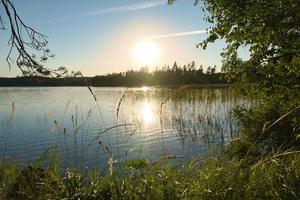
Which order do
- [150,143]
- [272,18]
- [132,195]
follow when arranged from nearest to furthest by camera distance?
[132,195]
[272,18]
[150,143]

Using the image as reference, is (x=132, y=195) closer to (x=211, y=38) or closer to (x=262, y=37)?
(x=262, y=37)

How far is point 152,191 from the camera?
14.8 ft

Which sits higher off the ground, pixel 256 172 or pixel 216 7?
pixel 216 7

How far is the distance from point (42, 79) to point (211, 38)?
6.99 metres

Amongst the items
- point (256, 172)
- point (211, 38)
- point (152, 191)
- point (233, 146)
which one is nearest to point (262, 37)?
point (211, 38)

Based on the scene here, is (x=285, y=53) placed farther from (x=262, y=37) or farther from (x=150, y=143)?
(x=150, y=143)

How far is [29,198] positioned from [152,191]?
4.92ft

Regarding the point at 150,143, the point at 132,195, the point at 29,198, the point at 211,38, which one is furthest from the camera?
the point at 150,143

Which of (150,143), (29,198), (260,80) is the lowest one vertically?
(150,143)

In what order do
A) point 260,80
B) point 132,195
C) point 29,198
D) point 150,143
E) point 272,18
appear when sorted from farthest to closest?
point 150,143, point 260,80, point 272,18, point 29,198, point 132,195

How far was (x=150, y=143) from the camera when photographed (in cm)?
1667

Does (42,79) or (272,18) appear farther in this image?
(272,18)

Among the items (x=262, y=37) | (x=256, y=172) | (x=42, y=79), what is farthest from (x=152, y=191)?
(x=262, y=37)

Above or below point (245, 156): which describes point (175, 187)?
below
